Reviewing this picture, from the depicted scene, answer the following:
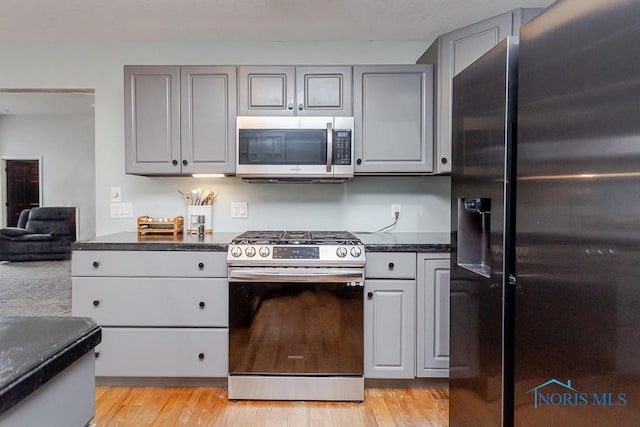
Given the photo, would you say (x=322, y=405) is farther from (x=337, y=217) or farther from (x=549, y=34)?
(x=549, y=34)

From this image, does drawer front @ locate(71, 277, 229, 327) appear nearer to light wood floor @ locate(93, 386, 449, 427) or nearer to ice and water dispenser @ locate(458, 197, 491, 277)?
light wood floor @ locate(93, 386, 449, 427)

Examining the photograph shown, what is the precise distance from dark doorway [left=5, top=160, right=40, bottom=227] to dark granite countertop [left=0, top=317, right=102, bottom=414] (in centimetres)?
797

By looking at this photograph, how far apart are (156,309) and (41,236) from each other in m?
5.17

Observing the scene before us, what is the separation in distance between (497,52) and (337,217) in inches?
65.1

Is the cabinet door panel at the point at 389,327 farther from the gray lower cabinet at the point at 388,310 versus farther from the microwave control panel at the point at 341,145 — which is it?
the microwave control panel at the point at 341,145

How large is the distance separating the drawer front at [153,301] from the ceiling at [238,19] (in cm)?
162

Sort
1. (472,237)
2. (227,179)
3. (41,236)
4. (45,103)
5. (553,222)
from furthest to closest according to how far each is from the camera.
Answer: (41,236)
(45,103)
(227,179)
(472,237)
(553,222)

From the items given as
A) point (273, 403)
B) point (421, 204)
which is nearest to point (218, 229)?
point (273, 403)

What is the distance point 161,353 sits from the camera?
2.16 m

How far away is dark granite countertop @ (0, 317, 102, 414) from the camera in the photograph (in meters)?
0.49

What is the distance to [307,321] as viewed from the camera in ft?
6.82

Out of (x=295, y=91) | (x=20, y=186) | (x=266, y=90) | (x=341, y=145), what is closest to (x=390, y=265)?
(x=341, y=145)

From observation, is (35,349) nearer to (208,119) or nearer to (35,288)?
(208,119)

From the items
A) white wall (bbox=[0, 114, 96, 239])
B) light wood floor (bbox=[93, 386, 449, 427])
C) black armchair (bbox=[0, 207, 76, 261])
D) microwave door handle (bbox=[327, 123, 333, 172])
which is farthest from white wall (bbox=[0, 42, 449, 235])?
white wall (bbox=[0, 114, 96, 239])
